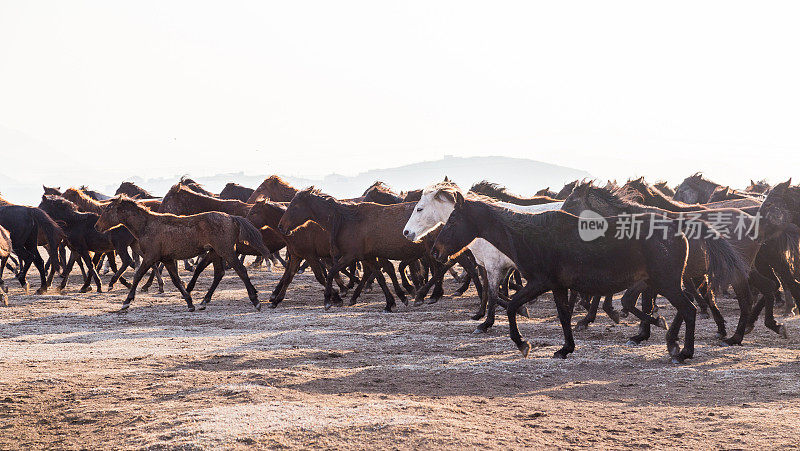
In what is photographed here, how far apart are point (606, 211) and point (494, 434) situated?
415 cm

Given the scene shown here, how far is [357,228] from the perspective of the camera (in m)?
13.4

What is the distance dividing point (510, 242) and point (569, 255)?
2.30ft

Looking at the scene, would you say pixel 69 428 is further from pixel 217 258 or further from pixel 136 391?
pixel 217 258

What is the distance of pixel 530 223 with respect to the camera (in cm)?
882

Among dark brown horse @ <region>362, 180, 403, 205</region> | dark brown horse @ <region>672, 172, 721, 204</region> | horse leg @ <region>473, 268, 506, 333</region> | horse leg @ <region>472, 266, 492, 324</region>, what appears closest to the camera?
horse leg @ <region>473, 268, 506, 333</region>

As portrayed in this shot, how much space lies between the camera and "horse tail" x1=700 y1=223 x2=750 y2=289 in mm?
8867

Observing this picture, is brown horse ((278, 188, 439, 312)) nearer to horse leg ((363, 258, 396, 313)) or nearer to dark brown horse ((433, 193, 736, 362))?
horse leg ((363, 258, 396, 313))

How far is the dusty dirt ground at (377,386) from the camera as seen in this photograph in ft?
19.5

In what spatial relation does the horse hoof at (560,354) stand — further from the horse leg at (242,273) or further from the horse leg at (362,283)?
the horse leg at (242,273)

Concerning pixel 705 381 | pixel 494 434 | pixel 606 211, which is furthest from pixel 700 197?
pixel 494 434

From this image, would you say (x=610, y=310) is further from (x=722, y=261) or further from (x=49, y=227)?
(x=49, y=227)

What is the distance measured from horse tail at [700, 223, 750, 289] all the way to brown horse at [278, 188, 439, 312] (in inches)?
208

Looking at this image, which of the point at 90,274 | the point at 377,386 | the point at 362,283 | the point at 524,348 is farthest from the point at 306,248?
the point at 377,386

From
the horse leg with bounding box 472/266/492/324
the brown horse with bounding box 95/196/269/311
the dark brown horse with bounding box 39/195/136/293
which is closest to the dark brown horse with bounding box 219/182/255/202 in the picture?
the dark brown horse with bounding box 39/195/136/293
